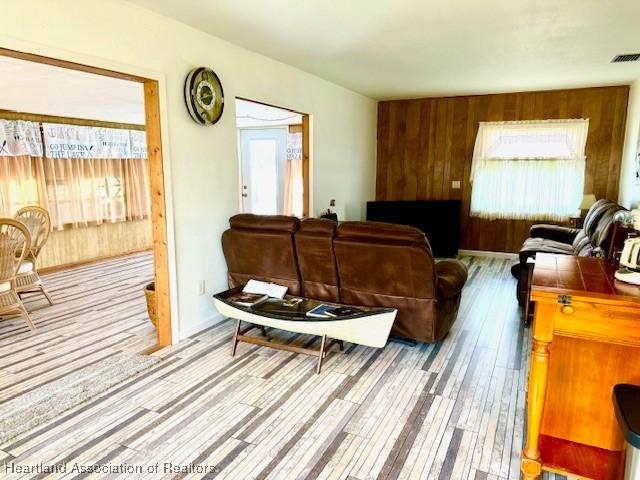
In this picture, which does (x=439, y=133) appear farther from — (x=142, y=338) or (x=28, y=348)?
(x=28, y=348)

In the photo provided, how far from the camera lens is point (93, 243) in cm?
686

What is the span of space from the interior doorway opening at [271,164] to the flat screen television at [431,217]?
5.06 feet

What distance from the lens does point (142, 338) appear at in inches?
141

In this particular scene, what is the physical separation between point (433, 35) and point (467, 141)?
339cm

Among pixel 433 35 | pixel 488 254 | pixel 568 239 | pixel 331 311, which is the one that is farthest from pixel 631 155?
pixel 331 311

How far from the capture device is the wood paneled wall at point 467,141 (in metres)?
5.79

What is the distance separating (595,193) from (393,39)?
4.16m

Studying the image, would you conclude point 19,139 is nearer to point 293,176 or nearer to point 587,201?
point 293,176

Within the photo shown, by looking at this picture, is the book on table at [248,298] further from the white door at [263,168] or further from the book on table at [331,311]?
the white door at [263,168]

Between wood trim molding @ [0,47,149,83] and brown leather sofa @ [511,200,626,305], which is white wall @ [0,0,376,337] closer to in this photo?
wood trim molding @ [0,47,149,83]

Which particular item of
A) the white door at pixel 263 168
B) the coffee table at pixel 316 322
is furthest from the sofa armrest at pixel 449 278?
the white door at pixel 263 168

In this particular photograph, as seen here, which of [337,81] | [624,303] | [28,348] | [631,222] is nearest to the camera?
[624,303]

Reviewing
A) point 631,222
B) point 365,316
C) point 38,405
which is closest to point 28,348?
point 38,405

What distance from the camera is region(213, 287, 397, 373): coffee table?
9.33ft
